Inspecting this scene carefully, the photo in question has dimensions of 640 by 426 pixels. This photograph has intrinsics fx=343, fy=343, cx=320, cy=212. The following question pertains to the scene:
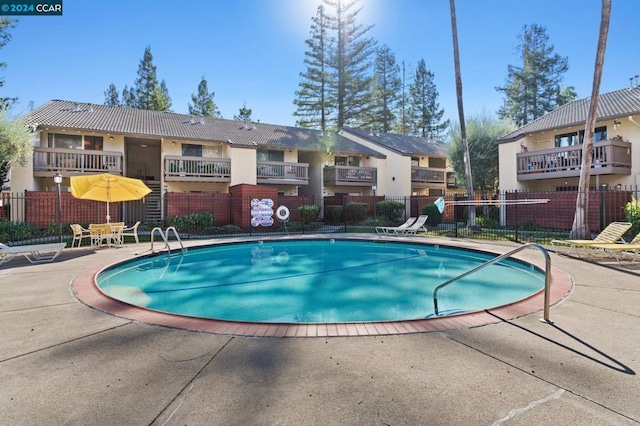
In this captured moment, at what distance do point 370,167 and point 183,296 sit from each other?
22.2m

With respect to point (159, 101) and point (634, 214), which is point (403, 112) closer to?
point (159, 101)

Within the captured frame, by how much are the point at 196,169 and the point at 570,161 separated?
21.5 metres

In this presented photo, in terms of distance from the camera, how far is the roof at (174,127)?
1981 cm

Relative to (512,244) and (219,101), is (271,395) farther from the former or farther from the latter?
(219,101)

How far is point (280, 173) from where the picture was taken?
24.6m

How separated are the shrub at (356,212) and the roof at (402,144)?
6813mm

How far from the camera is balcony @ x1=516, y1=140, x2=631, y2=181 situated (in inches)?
669

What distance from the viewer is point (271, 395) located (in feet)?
8.95

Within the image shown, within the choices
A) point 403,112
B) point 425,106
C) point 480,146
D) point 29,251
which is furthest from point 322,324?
point 403,112

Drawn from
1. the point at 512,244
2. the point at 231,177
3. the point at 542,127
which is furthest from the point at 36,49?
the point at 542,127

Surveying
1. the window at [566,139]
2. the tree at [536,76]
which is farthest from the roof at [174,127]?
the tree at [536,76]

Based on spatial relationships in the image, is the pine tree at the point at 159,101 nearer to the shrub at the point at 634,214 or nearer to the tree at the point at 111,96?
the tree at the point at 111,96

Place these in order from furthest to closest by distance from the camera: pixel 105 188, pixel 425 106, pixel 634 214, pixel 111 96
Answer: pixel 111 96 → pixel 425 106 → pixel 105 188 → pixel 634 214

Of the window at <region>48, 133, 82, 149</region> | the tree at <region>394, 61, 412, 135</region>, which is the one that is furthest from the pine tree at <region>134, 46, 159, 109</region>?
the tree at <region>394, 61, 412, 135</region>
